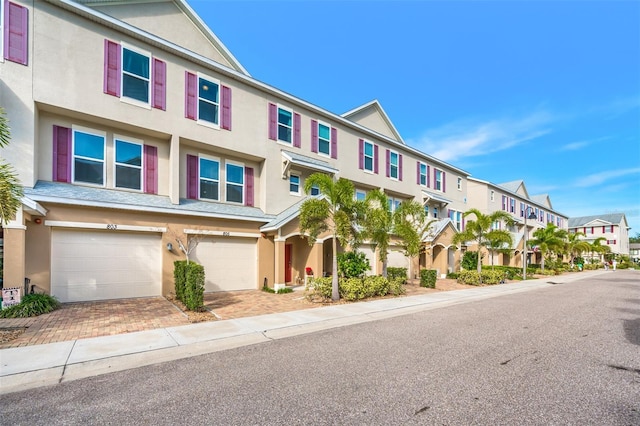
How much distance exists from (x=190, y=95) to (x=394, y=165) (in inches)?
610

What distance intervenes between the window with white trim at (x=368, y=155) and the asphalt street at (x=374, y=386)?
1527 centimetres

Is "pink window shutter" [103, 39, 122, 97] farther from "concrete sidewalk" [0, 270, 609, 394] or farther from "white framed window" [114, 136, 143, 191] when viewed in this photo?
"concrete sidewalk" [0, 270, 609, 394]

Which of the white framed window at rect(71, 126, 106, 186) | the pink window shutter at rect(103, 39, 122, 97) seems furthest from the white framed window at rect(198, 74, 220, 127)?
the white framed window at rect(71, 126, 106, 186)

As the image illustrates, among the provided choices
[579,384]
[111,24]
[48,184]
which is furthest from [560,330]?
[111,24]

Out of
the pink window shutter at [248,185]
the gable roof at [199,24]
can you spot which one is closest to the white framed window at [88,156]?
the gable roof at [199,24]

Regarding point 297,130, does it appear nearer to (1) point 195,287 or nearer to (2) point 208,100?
(2) point 208,100

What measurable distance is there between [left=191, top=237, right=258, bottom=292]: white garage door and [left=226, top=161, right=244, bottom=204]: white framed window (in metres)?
2.18

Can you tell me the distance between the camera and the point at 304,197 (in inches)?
715

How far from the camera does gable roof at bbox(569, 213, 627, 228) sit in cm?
6679

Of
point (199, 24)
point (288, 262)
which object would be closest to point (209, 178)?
point (288, 262)

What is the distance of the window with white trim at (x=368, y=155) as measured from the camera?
858 inches

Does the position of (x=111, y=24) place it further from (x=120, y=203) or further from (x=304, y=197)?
(x=304, y=197)

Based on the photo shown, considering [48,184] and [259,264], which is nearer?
[48,184]

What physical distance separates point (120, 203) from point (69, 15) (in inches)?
275
